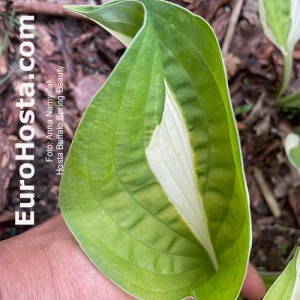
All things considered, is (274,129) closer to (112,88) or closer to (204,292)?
(204,292)

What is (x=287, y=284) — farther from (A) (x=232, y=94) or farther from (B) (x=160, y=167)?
(A) (x=232, y=94)

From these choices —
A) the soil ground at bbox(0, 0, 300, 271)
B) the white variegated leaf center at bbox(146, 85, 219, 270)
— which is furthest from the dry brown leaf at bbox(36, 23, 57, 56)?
the white variegated leaf center at bbox(146, 85, 219, 270)

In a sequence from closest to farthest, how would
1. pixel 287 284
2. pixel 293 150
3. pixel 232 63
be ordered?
pixel 287 284 → pixel 293 150 → pixel 232 63

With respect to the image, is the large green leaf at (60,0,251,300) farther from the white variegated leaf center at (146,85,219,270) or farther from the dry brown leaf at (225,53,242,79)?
the dry brown leaf at (225,53,242,79)

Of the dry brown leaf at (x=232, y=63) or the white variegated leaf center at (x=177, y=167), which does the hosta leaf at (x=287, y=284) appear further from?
the dry brown leaf at (x=232, y=63)

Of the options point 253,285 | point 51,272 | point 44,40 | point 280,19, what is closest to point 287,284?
point 253,285

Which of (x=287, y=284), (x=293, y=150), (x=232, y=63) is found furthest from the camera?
(x=232, y=63)
